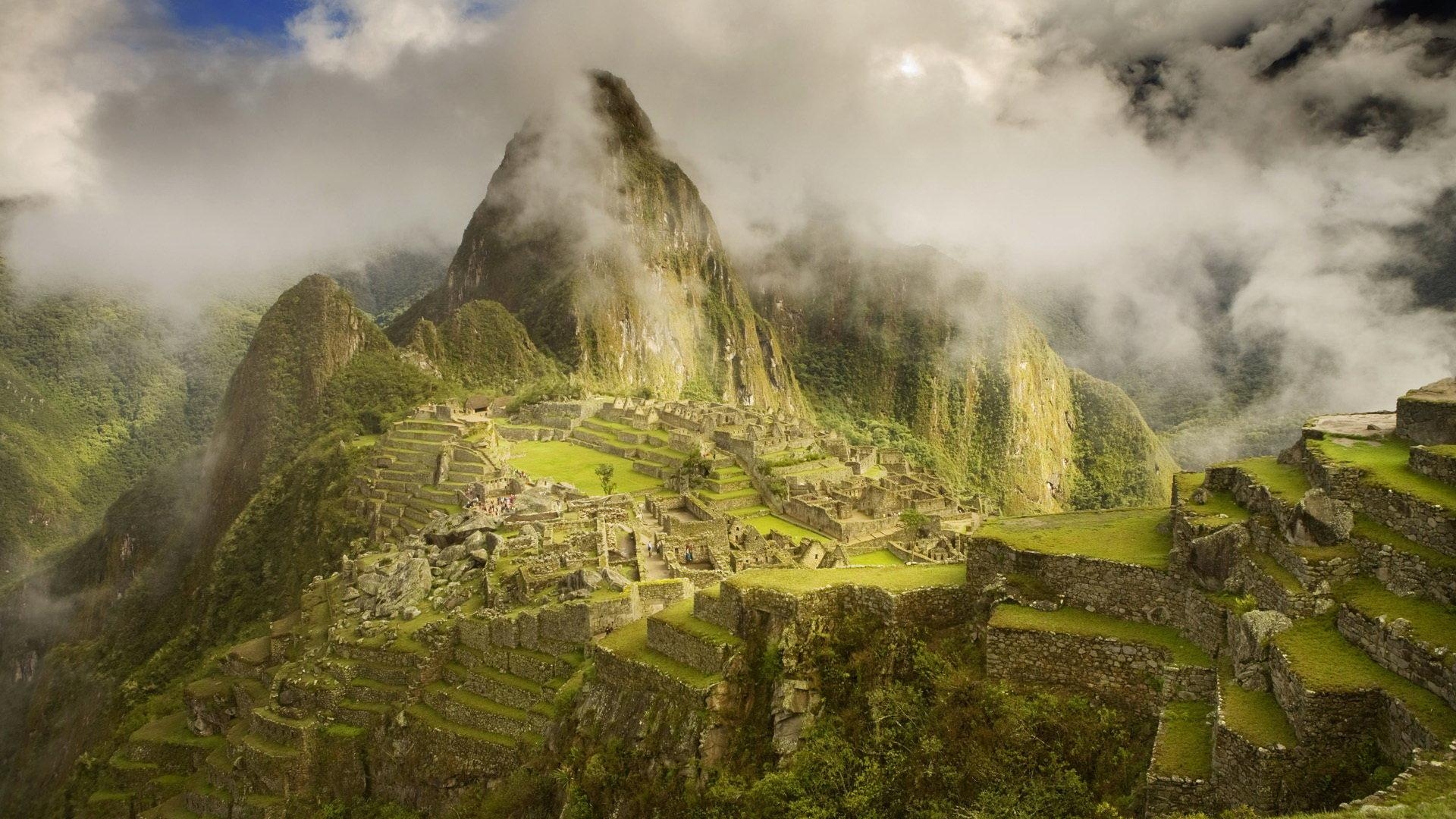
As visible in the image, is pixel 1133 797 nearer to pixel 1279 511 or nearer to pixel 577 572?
pixel 1279 511

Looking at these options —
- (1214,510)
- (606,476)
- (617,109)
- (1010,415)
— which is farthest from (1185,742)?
(617,109)

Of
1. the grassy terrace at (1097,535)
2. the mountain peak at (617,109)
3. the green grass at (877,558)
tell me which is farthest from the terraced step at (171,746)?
the mountain peak at (617,109)

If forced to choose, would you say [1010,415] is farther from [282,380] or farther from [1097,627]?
[1097,627]

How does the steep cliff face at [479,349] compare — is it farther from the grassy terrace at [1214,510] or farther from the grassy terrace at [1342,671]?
the grassy terrace at [1342,671]

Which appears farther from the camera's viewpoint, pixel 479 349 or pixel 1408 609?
pixel 479 349

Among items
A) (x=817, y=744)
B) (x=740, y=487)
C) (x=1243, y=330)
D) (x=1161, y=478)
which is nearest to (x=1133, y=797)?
(x=817, y=744)

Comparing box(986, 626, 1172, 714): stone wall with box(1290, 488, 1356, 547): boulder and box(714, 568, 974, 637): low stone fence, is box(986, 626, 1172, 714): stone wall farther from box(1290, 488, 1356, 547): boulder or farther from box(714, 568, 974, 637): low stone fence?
box(1290, 488, 1356, 547): boulder
